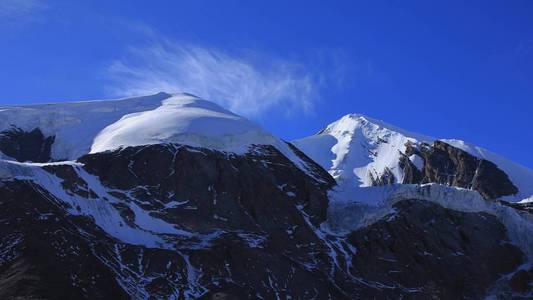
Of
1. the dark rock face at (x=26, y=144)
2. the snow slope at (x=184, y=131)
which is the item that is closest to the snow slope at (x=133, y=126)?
the snow slope at (x=184, y=131)

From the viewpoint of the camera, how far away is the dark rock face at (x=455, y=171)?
5640 inches

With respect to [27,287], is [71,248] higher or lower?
higher

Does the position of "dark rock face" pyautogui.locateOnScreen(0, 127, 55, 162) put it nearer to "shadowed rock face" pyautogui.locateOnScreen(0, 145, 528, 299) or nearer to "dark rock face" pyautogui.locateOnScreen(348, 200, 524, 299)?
"shadowed rock face" pyautogui.locateOnScreen(0, 145, 528, 299)

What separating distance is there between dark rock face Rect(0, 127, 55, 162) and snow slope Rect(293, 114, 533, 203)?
55931 mm

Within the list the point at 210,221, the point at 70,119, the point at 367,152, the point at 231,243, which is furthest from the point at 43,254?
the point at 367,152

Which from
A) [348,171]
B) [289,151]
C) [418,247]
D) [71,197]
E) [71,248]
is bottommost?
[71,248]

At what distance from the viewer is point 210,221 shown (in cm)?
8994

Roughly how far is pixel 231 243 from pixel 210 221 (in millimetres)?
5109

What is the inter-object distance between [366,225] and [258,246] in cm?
1561

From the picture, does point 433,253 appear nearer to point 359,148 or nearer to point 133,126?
point 133,126

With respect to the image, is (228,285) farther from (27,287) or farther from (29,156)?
(29,156)

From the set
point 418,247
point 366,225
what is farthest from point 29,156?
point 418,247

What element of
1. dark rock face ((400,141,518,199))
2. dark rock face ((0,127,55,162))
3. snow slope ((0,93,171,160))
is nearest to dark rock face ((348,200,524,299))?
snow slope ((0,93,171,160))

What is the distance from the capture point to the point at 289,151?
368ft
